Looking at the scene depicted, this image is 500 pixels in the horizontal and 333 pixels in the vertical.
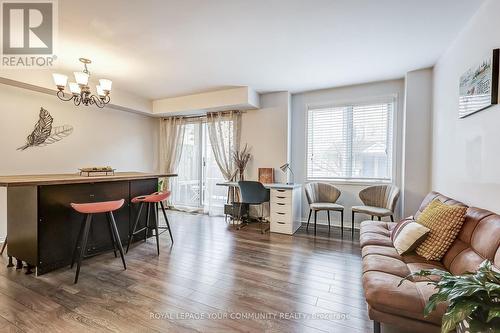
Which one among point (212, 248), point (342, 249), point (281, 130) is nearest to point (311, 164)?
point (281, 130)

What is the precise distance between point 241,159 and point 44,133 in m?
3.35

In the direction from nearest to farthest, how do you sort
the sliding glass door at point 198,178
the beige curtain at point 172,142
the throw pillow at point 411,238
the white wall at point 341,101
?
1. the throw pillow at point 411,238
2. the white wall at point 341,101
3. the sliding glass door at point 198,178
4. the beige curtain at point 172,142

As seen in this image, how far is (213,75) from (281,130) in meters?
1.63

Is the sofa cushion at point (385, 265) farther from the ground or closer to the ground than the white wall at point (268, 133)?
closer to the ground

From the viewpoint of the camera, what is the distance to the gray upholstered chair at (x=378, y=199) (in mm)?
3461

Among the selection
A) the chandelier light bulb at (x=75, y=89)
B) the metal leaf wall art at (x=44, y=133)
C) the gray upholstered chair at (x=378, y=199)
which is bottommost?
the gray upholstered chair at (x=378, y=199)

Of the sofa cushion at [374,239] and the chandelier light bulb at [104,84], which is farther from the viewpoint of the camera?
the chandelier light bulb at [104,84]

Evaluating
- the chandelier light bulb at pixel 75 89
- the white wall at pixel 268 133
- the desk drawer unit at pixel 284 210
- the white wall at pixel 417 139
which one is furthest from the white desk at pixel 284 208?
the chandelier light bulb at pixel 75 89

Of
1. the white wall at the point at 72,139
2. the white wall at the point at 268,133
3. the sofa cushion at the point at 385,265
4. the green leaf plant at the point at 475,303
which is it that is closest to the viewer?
the green leaf plant at the point at 475,303

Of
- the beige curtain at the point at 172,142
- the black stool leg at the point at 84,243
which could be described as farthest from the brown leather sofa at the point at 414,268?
the beige curtain at the point at 172,142

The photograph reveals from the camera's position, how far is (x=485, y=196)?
192 cm

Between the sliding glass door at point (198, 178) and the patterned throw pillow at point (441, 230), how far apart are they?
3781 millimetres

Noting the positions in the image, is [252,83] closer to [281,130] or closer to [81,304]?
[281,130]

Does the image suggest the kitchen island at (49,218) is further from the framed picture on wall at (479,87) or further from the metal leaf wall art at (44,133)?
the framed picture on wall at (479,87)
